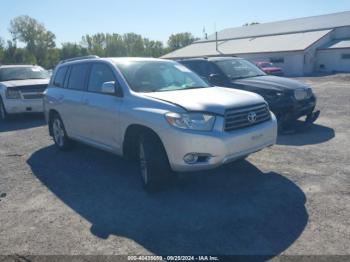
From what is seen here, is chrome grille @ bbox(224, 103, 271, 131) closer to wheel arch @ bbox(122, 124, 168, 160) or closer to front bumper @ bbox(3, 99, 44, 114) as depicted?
wheel arch @ bbox(122, 124, 168, 160)

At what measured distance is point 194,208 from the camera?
4516mm

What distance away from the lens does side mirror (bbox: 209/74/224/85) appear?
8466 millimetres

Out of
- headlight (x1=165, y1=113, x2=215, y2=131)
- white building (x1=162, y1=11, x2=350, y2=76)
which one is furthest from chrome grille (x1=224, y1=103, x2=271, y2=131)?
white building (x1=162, y1=11, x2=350, y2=76)

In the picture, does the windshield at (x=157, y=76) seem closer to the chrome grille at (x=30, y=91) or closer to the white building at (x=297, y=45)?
the chrome grille at (x=30, y=91)

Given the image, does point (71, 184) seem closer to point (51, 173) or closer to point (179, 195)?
point (51, 173)

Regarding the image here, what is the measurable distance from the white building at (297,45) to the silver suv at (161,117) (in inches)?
1291

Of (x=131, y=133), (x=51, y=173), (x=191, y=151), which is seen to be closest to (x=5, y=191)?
(x=51, y=173)

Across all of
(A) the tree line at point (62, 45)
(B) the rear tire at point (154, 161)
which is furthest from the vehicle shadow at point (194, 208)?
(A) the tree line at point (62, 45)

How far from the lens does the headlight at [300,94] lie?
26.1 ft

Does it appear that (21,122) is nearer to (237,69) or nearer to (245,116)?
(237,69)

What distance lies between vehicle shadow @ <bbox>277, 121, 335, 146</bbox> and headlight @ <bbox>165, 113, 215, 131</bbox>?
10.8ft

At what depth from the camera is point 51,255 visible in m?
3.64

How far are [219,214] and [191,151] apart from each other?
2.75 ft

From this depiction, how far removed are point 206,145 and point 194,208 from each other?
814 mm
